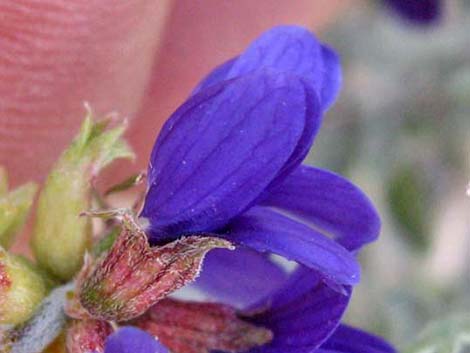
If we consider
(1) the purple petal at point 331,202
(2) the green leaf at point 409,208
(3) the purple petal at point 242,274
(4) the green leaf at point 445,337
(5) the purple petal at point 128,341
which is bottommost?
(2) the green leaf at point 409,208

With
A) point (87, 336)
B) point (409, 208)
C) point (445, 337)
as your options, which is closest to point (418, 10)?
point (409, 208)

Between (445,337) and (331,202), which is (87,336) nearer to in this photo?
(331,202)

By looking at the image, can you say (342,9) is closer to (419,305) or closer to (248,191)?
(419,305)

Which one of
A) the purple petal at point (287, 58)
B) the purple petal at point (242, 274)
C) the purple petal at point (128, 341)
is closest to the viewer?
the purple petal at point (128, 341)

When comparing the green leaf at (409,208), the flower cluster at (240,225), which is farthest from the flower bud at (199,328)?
the green leaf at (409,208)

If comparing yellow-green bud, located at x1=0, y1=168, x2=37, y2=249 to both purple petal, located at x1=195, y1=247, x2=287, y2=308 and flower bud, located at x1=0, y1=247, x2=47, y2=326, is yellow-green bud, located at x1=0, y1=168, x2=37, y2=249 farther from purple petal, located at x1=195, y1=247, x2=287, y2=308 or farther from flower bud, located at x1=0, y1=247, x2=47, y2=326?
purple petal, located at x1=195, y1=247, x2=287, y2=308

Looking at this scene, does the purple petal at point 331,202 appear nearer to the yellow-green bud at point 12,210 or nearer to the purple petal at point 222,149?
the purple petal at point 222,149

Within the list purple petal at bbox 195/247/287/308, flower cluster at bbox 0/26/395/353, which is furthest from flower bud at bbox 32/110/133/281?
purple petal at bbox 195/247/287/308
